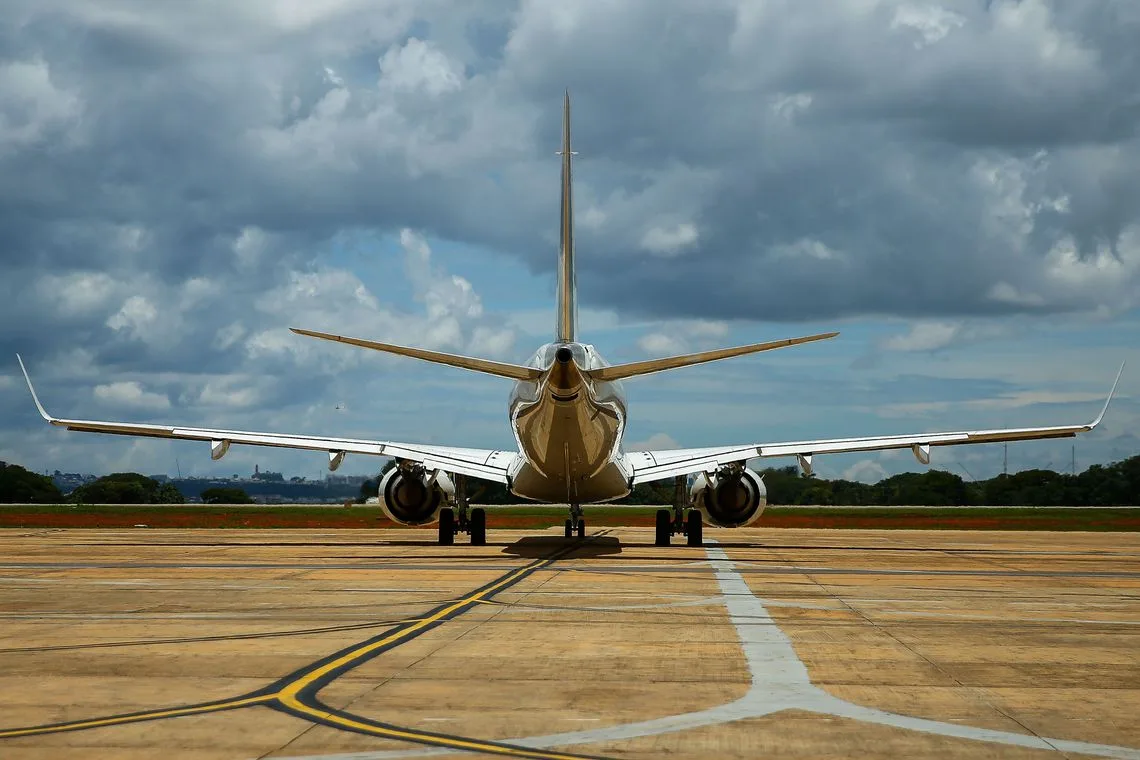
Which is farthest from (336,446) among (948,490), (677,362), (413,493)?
(948,490)

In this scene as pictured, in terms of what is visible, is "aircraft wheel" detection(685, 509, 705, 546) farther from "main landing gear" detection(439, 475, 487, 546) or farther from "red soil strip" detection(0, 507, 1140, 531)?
"red soil strip" detection(0, 507, 1140, 531)

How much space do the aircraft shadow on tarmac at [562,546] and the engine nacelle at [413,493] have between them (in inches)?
101

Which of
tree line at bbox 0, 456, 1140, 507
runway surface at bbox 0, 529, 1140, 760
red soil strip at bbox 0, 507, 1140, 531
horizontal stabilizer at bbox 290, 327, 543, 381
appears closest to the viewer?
runway surface at bbox 0, 529, 1140, 760

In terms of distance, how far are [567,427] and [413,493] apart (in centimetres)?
940

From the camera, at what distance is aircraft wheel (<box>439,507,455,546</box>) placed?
119 ft

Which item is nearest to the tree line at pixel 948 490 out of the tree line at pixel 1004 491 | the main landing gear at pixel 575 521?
the tree line at pixel 1004 491

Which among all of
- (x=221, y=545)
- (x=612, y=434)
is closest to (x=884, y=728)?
(x=612, y=434)

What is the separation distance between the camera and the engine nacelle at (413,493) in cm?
3584

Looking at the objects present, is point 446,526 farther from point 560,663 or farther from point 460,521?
point 560,663

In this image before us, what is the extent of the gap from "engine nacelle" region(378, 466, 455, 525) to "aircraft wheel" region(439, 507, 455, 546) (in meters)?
0.24

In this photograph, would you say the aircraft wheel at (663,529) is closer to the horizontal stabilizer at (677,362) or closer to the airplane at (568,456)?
the airplane at (568,456)

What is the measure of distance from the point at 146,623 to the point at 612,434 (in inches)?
628

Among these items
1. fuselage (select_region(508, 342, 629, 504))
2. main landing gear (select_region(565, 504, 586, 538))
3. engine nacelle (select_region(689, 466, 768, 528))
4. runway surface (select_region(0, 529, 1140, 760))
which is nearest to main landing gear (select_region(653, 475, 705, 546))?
engine nacelle (select_region(689, 466, 768, 528))

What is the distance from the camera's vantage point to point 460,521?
37.4 m
